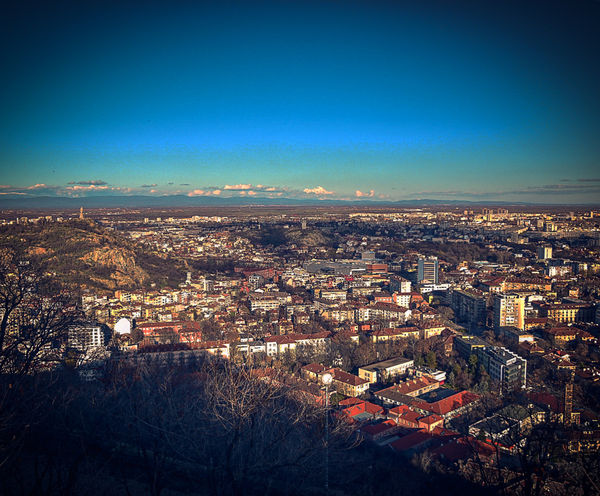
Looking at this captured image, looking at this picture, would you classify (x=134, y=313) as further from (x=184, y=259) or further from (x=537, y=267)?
(x=537, y=267)

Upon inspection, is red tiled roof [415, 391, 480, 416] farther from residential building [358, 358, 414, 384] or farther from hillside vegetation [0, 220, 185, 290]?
hillside vegetation [0, 220, 185, 290]

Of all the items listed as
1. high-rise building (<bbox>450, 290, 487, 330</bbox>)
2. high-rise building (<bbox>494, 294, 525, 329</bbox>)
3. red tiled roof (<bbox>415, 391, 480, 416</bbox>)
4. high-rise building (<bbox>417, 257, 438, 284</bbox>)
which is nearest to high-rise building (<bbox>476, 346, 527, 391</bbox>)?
red tiled roof (<bbox>415, 391, 480, 416</bbox>)

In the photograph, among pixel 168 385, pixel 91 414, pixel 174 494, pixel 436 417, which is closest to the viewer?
pixel 174 494

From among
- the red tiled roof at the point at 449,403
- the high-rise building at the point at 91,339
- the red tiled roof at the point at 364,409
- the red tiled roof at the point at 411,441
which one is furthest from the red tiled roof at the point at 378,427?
the high-rise building at the point at 91,339

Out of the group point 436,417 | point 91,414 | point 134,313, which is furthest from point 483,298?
point 91,414

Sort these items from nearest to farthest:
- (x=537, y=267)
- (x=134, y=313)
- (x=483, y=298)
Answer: (x=134, y=313)
(x=483, y=298)
(x=537, y=267)
